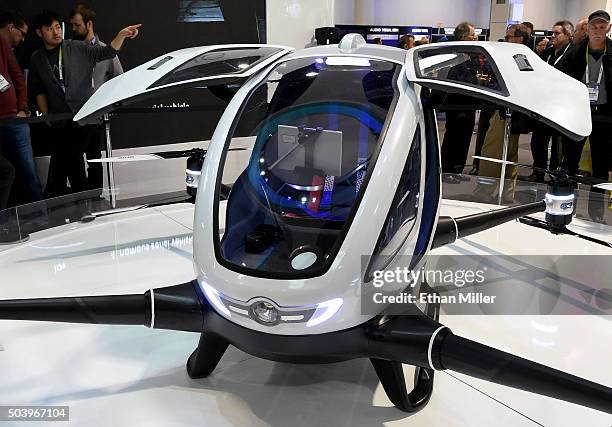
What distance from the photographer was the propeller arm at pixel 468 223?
130 inches

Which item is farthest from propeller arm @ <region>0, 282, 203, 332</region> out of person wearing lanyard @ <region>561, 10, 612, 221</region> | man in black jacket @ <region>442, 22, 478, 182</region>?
man in black jacket @ <region>442, 22, 478, 182</region>

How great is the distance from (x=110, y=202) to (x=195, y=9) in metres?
3.85

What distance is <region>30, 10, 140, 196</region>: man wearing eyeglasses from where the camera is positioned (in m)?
5.31

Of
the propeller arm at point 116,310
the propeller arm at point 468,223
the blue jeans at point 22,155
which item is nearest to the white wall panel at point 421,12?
the blue jeans at point 22,155

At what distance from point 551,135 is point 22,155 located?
17.8ft

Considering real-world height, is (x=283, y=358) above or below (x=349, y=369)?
above

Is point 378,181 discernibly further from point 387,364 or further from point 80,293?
point 80,293

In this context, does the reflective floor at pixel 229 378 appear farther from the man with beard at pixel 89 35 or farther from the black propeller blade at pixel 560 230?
the man with beard at pixel 89 35

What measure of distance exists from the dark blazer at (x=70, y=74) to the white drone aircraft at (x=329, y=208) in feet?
8.95

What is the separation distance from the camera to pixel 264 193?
2.51 meters

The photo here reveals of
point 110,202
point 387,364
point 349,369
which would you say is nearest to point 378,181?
point 387,364

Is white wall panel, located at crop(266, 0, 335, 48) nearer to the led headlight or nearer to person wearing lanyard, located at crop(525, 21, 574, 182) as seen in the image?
person wearing lanyard, located at crop(525, 21, 574, 182)

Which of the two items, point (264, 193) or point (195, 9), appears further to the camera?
point (195, 9)

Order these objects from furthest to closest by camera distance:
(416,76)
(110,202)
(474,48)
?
1. (110,202)
2. (474,48)
3. (416,76)
